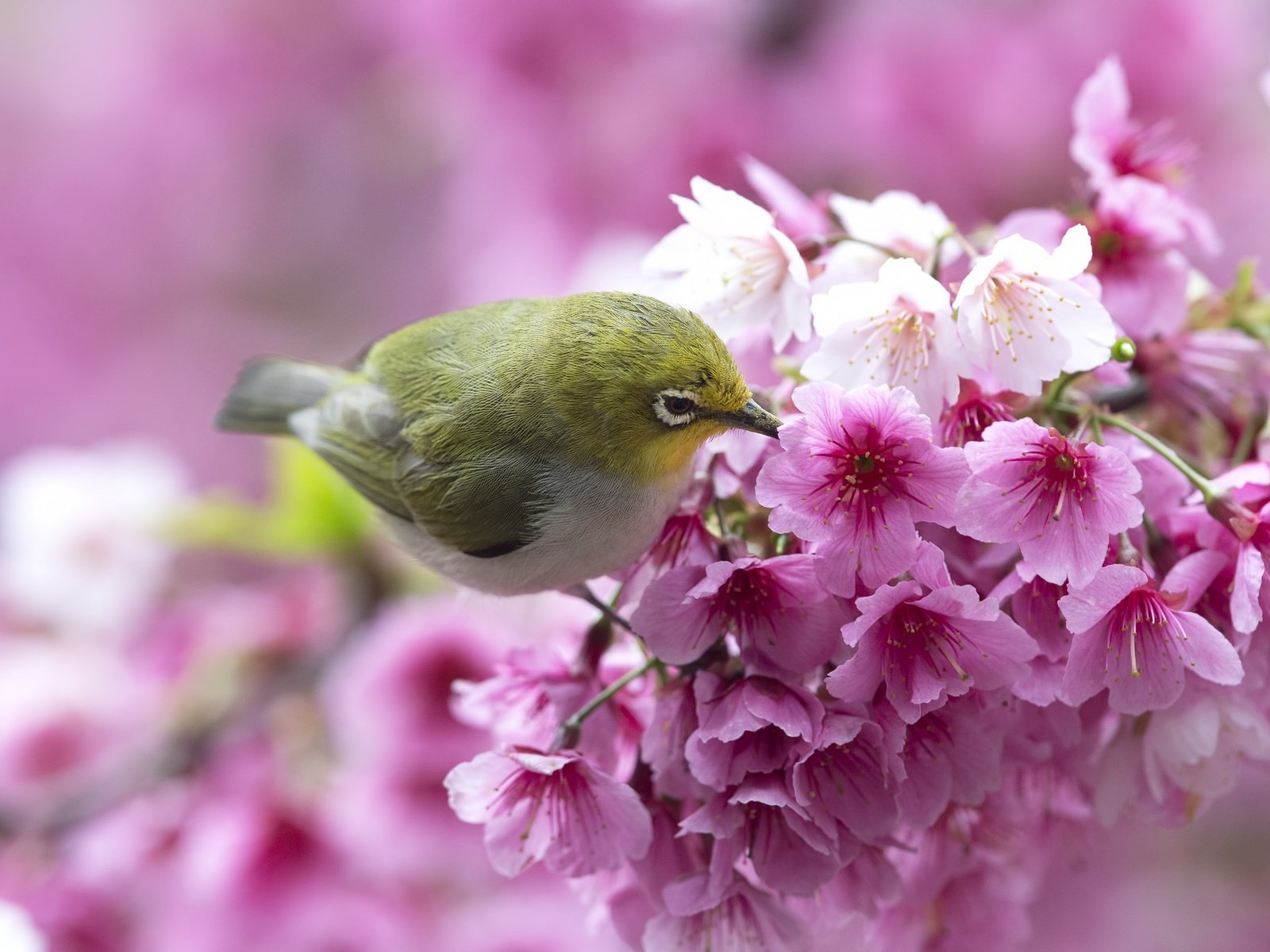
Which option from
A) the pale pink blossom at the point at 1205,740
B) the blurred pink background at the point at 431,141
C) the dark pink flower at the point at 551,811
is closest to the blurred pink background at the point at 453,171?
the blurred pink background at the point at 431,141

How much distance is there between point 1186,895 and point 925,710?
4.77ft

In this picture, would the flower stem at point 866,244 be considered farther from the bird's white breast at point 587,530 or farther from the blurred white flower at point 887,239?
the bird's white breast at point 587,530

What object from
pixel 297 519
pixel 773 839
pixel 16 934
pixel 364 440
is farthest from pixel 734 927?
pixel 297 519

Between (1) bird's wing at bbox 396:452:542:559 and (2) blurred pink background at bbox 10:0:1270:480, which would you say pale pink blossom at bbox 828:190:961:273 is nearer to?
(1) bird's wing at bbox 396:452:542:559

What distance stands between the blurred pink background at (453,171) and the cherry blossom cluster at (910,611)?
0.31 m

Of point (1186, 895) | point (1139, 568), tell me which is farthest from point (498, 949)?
point (1186, 895)

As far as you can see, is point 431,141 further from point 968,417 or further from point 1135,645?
point 1135,645

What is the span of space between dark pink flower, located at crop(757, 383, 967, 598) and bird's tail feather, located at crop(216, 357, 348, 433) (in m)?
0.68

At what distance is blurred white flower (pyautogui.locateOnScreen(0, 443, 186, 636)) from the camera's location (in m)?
1.72

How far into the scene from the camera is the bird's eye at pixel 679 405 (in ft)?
2.57

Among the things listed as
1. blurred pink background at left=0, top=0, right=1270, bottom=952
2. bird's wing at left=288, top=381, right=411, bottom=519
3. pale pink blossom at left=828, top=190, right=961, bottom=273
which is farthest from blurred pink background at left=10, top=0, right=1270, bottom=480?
pale pink blossom at left=828, top=190, right=961, bottom=273

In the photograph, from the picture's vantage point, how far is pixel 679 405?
792 mm

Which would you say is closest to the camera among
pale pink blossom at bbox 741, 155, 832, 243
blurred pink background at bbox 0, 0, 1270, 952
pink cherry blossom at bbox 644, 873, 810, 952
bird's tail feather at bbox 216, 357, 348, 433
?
pink cherry blossom at bbox 644, 873, 810, 952

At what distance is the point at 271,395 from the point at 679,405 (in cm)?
61
